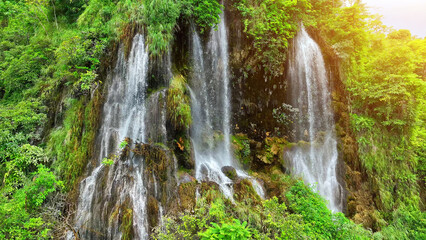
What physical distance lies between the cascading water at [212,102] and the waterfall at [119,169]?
7.91 feet

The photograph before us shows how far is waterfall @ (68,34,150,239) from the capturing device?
5336 millimetres

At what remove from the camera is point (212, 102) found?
9.46 m

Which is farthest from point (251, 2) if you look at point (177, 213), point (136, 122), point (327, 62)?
point (177, 213)

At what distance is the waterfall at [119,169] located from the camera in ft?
17.5

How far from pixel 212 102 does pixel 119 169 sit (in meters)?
5.00

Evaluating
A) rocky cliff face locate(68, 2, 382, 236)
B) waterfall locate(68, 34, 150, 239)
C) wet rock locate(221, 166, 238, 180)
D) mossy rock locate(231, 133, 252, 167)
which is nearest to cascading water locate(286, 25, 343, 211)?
rocky cliff face locate(68, 2, 382, 236)

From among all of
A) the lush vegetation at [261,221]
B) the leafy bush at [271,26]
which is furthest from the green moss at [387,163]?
the leafy bush at [271,26]

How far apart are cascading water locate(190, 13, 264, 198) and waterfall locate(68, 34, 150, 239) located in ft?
7.91

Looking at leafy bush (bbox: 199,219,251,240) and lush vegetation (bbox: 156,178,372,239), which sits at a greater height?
leafy bush (bbox: 199,219,251,240)

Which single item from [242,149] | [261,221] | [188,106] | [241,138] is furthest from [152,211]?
[241,138]

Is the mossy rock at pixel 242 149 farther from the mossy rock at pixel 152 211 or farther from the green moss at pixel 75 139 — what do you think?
the green moss at pixel 75 139

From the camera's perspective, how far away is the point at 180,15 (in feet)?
27.5

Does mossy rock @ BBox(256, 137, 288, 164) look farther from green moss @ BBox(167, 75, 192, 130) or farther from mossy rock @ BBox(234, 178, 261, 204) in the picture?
green moss @ BBox(167, 75, 192, 130)

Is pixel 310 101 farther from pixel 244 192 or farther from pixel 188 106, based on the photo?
pixel 188 106
